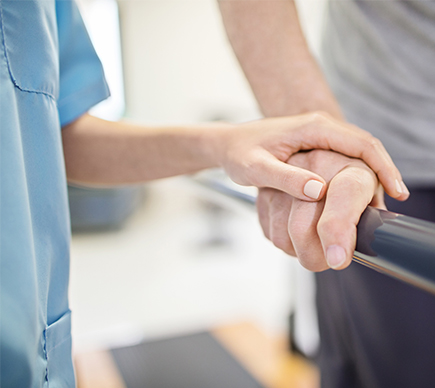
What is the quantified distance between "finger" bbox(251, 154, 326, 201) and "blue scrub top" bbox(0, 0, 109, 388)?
0.84ft

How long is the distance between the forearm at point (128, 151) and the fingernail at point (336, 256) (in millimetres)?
300

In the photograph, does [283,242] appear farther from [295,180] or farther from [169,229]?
[169,229]

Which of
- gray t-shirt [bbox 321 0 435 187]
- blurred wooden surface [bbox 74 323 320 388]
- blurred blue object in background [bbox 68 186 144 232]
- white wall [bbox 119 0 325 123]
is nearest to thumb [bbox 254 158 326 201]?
gray t-shirt [bbox 321 0 435 187]

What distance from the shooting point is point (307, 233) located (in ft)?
1.56

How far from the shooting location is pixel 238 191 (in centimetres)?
79

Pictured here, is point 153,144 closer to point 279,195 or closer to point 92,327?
point 279,195

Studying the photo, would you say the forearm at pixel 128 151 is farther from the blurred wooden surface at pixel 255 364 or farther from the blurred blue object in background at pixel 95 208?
the blurred blue object in background at pixel 95 208

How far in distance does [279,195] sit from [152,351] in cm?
140

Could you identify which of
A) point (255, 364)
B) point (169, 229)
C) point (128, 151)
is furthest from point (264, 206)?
point (169, 229)

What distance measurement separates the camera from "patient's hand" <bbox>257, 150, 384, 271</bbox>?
16.2 inches

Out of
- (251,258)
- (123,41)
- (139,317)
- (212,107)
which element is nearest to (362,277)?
(139,317)

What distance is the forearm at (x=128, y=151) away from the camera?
0.69 meters

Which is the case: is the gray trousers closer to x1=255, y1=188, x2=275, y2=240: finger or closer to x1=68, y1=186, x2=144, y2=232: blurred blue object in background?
x1=255, y1=188, x2=275, y2=240: finger

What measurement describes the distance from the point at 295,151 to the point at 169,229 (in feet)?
12.4
